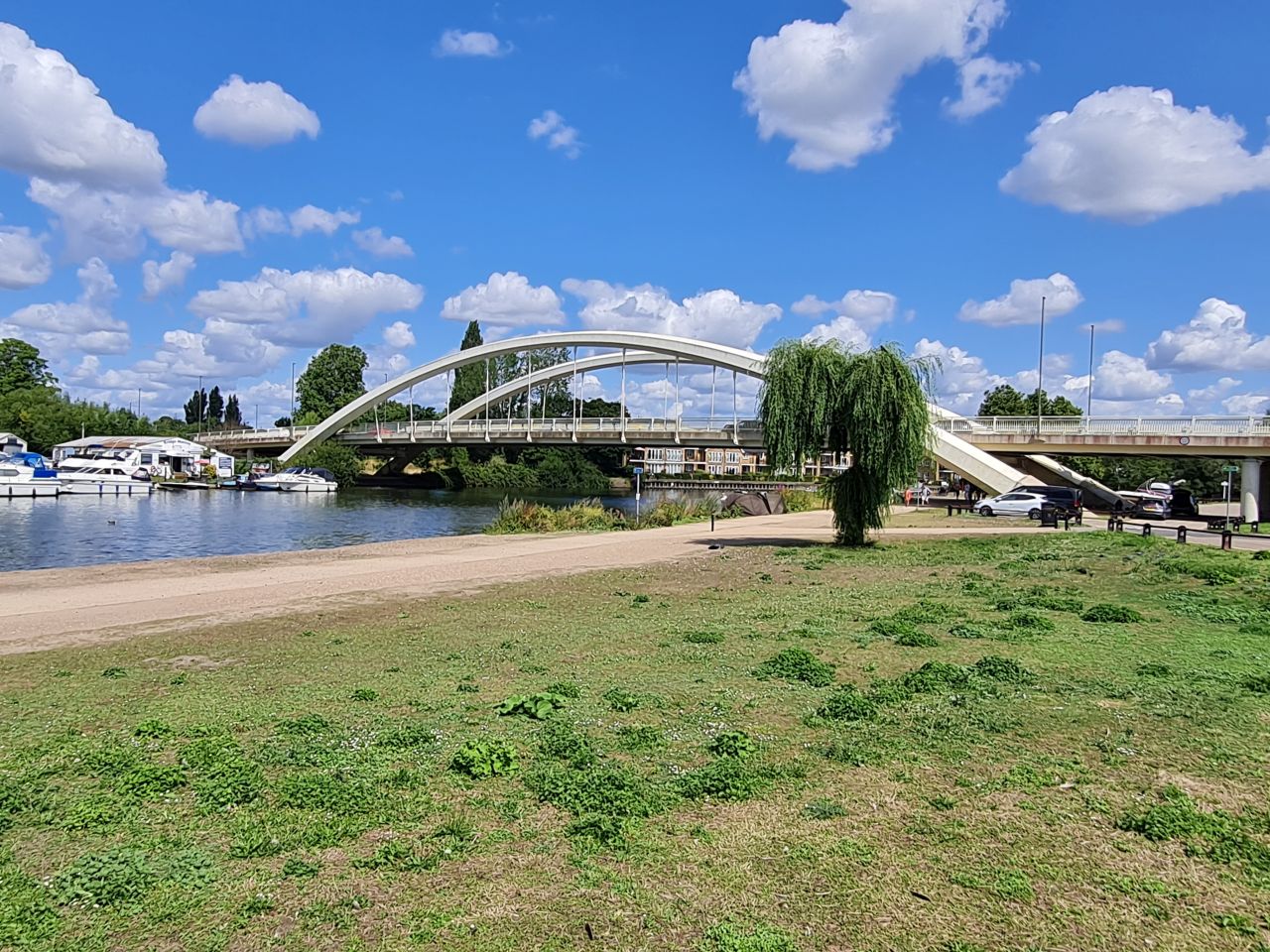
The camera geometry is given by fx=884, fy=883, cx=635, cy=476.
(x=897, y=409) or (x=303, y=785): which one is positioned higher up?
(x=897, y=409)

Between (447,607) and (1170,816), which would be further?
A: (447,607)

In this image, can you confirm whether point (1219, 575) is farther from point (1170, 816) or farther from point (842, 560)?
point (1170, 816)

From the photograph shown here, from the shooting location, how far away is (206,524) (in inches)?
1690

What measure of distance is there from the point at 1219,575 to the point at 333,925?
53.0ft

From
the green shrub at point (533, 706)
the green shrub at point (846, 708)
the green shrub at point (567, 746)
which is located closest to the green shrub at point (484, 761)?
the green shrub at point (567, 746)

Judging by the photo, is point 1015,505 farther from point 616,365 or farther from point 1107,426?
point 616,365

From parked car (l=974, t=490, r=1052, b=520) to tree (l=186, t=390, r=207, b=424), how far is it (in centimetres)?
15282

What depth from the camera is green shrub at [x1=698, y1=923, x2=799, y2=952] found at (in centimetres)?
364

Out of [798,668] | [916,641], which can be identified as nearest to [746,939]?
[798,668]

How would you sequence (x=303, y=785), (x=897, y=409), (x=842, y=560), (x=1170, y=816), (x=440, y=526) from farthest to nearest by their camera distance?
1. (x=440, y=526)
2. (x=897, y=409)
3. (x=842, y=560)
4. (x=303, y=785)
5. (x=1170, y=816)

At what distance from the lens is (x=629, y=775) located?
5430 mm

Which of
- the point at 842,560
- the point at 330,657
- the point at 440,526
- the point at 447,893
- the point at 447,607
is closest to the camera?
the point at 447,893

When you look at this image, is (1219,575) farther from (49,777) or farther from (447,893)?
(49,777)

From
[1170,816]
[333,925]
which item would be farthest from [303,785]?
[1170,816]
